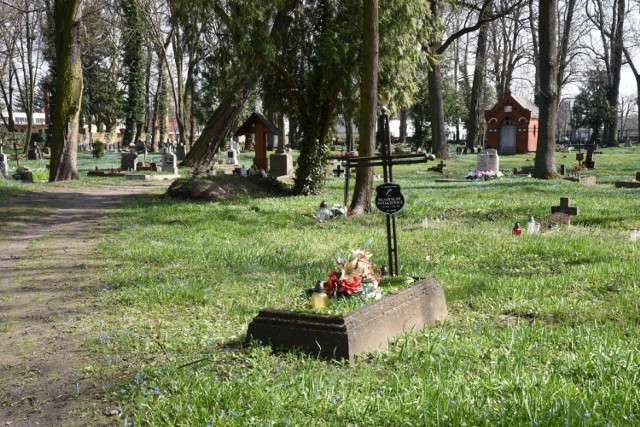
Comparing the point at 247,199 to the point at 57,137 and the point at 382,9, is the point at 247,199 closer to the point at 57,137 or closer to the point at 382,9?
the point at 382,9

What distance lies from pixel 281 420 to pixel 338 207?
→ 9.86 metres

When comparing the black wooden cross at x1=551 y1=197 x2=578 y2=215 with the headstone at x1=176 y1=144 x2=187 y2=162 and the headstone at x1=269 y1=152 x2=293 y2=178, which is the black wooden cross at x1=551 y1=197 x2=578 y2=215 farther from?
the headstone at x1=176 y1=144 x2=187 y2=162

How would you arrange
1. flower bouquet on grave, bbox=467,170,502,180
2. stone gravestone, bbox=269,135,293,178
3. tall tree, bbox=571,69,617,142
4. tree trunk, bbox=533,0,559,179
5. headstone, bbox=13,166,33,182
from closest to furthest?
tree trunk, bbox=533,0,559,179
flower bouquet on grave, bbox=467,170,502,180
stone gravestone, bbox=269,135,293,178
headstone, bbox=13,166,33,182
tall tree, bbox=571,69,617,142

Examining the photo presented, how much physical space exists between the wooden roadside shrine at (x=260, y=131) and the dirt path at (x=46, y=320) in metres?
11.3

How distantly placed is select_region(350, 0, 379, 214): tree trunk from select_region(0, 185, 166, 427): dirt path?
5.44 m

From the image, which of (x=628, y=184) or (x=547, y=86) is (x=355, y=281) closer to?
(x=628, y=184)

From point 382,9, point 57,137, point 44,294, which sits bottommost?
point 44,294

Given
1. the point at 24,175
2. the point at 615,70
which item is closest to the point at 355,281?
the point at 24,175

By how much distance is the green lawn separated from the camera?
12.1 feet

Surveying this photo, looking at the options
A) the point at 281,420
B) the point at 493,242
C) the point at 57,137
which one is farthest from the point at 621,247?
the point at 57,137

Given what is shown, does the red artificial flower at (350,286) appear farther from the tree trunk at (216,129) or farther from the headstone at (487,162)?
the headstone at (487,162)

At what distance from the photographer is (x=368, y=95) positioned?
13.4 meters

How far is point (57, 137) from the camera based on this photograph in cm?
2256

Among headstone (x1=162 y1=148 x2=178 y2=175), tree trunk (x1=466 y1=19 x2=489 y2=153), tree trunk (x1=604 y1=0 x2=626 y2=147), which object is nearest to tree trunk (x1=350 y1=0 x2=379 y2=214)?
headstone (x1=162 y1=148 x2=178 y2=175)
